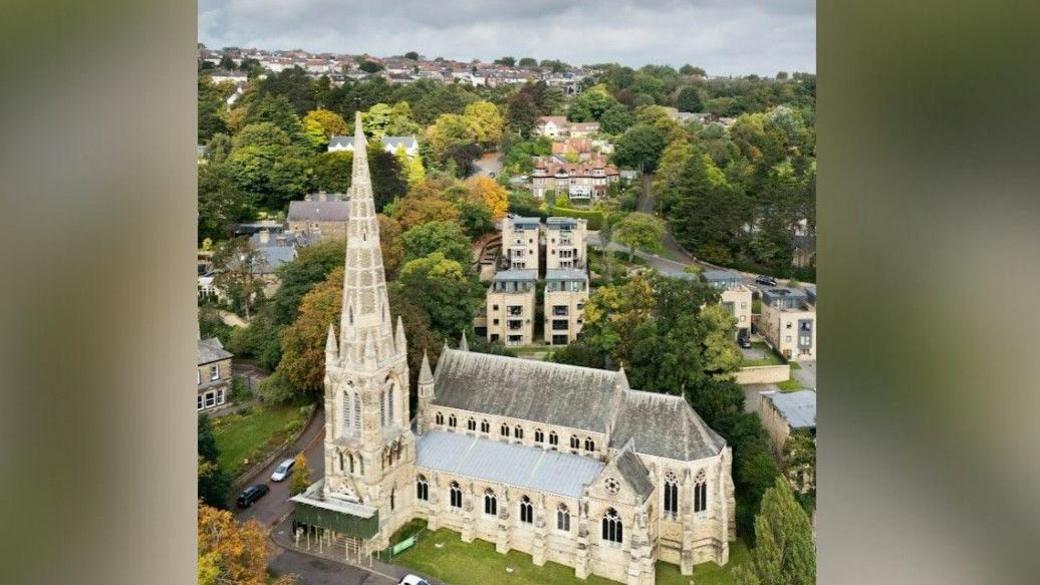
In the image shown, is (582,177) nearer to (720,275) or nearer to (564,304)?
(564,304)

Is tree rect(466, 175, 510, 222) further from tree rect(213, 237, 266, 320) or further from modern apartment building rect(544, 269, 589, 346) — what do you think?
tree rect(213, 237, 266, 320)

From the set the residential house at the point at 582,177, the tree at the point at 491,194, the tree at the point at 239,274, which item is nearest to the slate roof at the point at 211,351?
the tree at the point at 239,274
